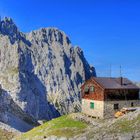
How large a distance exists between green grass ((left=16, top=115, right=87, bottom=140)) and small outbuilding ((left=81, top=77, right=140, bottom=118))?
5.77 meters

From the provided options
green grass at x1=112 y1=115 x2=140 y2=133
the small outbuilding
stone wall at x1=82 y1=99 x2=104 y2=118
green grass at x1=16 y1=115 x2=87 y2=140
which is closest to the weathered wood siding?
the small outbuilding

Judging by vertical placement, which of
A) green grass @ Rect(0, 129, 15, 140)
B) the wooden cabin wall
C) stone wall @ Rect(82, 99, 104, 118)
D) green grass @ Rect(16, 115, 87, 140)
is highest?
the wooden cabin wall

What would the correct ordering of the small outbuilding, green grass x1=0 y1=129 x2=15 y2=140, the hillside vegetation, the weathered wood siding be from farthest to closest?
green grass x1=0 y1=129 x2=15 y2=140
the weathered wood siding
the small outbuilding
the hillside vegetation

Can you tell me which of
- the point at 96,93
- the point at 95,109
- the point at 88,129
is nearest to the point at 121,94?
the point at 96,93

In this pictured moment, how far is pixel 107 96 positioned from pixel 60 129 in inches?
469

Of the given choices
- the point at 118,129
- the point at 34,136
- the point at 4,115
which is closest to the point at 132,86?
the point at 34,136

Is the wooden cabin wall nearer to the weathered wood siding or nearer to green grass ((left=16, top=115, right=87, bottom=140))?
the weathered wood siding

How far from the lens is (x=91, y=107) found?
219 ft

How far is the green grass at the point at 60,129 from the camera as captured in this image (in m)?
54.6

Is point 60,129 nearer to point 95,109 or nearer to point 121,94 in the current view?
point 95,109

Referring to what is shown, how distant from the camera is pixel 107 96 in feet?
213

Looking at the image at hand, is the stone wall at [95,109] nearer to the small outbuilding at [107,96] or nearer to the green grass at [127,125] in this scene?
the small outbuilding at [107,96]

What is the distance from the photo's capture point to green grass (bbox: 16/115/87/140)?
179ft

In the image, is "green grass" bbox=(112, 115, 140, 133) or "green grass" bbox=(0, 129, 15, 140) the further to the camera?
"green grass" bbox=(0, 129, 15, 140)
